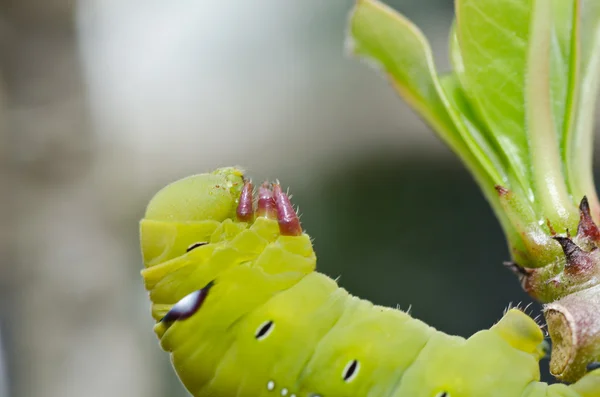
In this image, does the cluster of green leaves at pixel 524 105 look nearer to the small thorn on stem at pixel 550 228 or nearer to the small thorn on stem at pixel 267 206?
the small thorn on stem at pixel 550 228

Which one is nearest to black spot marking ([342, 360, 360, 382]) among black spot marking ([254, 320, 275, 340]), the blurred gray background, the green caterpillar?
the green caterpillar

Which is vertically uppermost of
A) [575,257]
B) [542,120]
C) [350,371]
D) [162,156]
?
[542,120]

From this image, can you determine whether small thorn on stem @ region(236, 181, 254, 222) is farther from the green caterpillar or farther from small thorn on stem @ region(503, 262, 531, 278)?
small thorn on stem @ region(503, 262, 531, 278)

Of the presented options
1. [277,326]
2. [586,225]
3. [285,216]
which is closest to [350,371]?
[277,326]

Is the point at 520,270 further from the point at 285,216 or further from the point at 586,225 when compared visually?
the point at 285,216

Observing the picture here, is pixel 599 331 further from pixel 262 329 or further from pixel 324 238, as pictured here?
pixel 324 238
